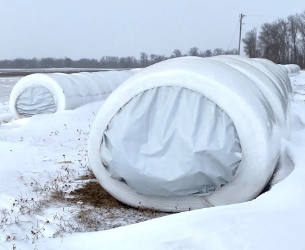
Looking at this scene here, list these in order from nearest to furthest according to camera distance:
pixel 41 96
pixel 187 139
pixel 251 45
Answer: pixel 187 139 → pixel 41 96 → pixel 251 45

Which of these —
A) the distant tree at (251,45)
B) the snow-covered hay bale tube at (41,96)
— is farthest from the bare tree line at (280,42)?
the snow-covered hay bale tube at (41,96)

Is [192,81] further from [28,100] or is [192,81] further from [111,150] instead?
[28,100]

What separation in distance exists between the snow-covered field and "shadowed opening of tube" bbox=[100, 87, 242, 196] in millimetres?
515

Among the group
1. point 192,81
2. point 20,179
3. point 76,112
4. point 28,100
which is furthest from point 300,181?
point 28,100

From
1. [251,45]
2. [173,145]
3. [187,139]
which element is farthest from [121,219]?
[251,45]

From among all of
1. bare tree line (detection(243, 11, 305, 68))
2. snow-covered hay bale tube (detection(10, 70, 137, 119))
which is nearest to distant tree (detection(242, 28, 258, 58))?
bare tree line (detection(243, 11, 305, 68))

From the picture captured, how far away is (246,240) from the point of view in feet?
11.3

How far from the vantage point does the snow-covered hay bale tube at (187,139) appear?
4.89m

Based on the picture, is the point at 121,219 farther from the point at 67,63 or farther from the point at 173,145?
the point at 67,63

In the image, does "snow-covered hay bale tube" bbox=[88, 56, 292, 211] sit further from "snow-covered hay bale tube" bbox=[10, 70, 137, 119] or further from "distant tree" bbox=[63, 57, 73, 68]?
"distant tree" bbox=[63, 57, 73, 68]

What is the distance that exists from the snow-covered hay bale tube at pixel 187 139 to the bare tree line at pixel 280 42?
2983 inches

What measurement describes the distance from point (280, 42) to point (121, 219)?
8411cm

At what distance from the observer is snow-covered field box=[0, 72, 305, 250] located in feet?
11.7

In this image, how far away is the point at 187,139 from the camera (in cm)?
490
